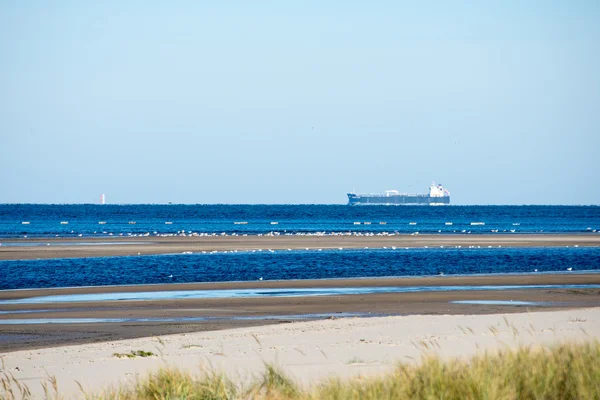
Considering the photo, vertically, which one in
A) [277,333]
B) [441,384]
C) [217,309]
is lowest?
[217,309]

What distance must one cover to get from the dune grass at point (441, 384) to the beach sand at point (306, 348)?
2.09 ft

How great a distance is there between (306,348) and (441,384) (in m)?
4.22

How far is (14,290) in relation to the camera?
2591 centimetres

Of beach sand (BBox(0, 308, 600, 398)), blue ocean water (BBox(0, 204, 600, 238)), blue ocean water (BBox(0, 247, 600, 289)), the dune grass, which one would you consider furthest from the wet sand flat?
blue ocean water (BBox(0, 204, 600, 238))

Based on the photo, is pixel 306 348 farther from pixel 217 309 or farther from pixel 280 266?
pixel 280 266

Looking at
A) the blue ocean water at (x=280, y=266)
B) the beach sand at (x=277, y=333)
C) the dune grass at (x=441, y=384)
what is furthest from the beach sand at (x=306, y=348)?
the blue ocean water at (x=280, y=266)

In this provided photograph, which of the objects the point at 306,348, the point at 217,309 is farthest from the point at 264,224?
the point at 306,348

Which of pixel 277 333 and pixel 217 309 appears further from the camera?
pixel 217 309

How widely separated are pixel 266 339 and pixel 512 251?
33325 mm

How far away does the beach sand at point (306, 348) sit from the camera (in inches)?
402

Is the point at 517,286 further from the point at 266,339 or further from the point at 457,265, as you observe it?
the point at 266,339

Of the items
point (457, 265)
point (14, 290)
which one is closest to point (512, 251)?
point (457, 265)

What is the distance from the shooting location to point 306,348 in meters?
11.9

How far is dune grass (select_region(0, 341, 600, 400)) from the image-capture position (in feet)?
25.2
